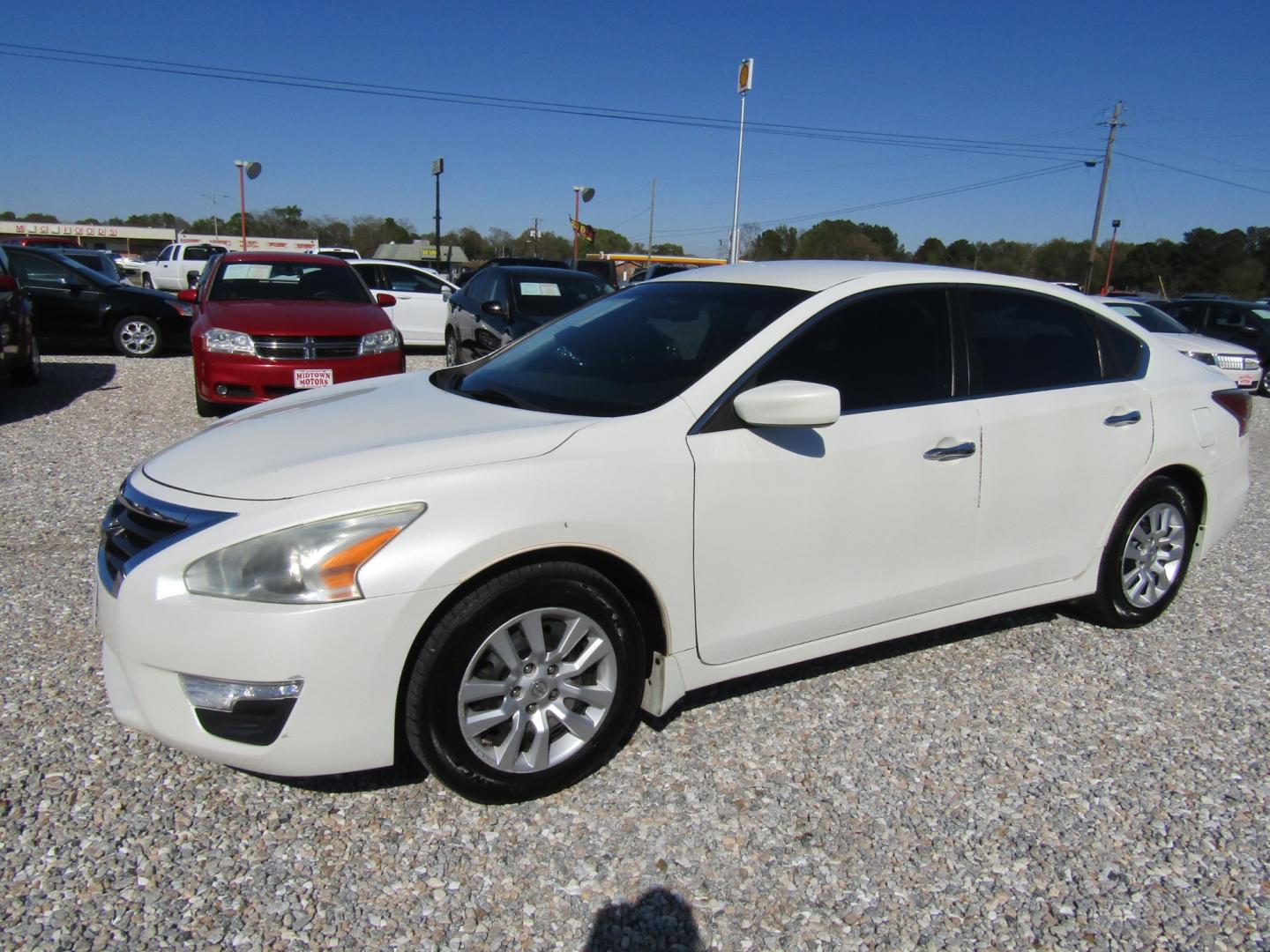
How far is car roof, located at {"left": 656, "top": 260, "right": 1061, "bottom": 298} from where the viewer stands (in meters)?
3.43

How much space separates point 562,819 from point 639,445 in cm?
115

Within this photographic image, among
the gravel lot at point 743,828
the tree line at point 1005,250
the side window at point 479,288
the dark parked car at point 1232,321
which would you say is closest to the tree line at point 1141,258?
the tree line at point 1005,250

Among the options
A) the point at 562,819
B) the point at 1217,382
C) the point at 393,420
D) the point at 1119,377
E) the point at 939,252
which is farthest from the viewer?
the point at 939,252

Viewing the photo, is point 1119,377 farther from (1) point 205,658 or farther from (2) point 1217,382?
(1) point 205,658

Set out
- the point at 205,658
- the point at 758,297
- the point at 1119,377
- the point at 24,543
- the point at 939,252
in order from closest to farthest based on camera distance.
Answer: the point at 205,658, the point at 758,297, the point at 1119,377, the point at 24,543, the point at 939,252

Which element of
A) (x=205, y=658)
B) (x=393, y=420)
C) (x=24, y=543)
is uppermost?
(x=393, y=420)

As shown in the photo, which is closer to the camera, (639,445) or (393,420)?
(639,445)

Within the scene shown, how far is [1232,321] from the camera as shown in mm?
16094

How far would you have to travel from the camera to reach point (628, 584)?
2824 mm

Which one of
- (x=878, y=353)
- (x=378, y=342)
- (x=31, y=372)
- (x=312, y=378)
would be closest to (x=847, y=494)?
(x=878, y=353)

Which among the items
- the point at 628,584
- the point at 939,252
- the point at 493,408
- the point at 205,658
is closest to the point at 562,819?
the point at 628,584

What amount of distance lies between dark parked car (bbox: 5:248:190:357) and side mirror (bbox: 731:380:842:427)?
37.4ft

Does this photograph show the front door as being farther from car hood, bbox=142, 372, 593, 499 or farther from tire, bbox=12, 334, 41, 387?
tire, bbox=12, 334, 41, 387

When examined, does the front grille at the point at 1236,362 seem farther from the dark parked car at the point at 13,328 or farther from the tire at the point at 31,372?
the tire at the point at 31,372
